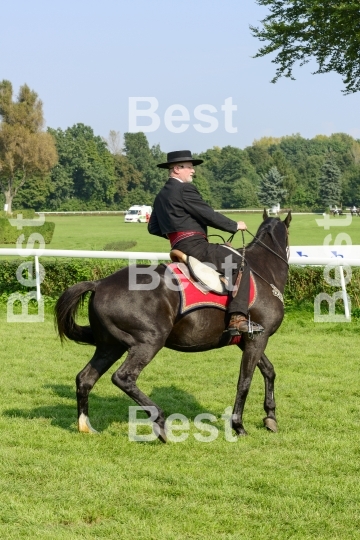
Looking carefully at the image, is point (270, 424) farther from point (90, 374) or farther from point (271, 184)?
point (271, 184)

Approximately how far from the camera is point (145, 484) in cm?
555

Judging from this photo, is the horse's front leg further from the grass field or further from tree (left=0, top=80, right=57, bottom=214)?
Result: tree (left=0, top=80, right=57, bottom=214)

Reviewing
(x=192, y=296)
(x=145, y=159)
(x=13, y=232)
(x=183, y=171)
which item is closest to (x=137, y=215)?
(x=13, y=232)

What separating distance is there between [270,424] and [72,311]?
2193 millimetres

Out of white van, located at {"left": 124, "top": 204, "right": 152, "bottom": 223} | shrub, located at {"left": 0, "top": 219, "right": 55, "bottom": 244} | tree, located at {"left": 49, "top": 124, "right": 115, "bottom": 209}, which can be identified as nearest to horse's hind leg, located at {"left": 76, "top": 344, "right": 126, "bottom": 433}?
shrub, located at {"left": 0, "top": 219, "right": 55, "bottom": 244}

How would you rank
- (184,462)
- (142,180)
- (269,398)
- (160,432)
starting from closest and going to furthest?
1. (184,462)
2. (160,432)
3. (269,398)
4. (142,180)

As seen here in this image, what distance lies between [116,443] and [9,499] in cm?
166

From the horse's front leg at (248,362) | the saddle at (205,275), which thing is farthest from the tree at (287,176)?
the saddle at (205,275)

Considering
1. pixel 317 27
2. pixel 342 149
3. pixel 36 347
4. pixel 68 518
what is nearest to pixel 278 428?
pixel 68 518

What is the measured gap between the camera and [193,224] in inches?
289

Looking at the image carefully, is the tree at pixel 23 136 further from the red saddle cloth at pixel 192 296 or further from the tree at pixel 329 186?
the red saddle cloth at pixel 192 296

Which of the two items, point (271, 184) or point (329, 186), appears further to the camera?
point (329, 186)

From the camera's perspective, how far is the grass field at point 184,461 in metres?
4.84

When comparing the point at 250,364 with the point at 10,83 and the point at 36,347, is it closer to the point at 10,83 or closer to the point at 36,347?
the point at 36,347
